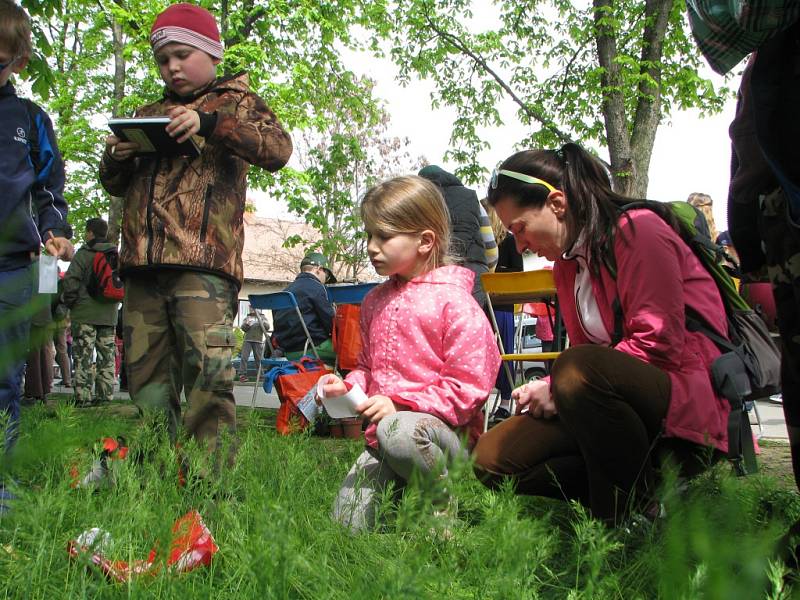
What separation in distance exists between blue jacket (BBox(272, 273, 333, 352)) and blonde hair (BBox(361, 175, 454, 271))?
3.92 m

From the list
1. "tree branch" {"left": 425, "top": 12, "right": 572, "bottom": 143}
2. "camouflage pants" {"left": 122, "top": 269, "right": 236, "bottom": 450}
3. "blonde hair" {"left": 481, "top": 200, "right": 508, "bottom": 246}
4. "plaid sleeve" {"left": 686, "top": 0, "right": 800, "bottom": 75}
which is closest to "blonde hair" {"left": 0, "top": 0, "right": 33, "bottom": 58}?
"camouflage pants" {"left": 122, "top": 269, "right": 236, "bottom": 450}

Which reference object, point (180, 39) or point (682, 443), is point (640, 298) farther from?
point (180, 39)

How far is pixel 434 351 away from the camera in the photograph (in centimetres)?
265

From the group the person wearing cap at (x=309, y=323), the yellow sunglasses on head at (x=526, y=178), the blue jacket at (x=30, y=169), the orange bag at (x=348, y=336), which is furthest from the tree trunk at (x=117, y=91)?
the yellow sunglasses on head at (x=526, y=178)

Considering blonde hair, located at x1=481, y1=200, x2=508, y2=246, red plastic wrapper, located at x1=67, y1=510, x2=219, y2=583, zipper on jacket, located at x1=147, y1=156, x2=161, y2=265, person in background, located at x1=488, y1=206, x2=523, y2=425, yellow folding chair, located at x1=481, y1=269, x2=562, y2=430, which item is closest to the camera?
red plastic wrapper, located at x1=67, y1=510, x2=219, y2=583

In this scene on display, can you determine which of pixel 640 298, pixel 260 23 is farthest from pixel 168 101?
pixel 260 23

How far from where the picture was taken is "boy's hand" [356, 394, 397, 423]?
2364 millimetres

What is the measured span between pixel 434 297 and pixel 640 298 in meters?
0.74

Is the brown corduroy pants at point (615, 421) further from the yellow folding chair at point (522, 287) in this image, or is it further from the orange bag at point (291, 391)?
the orange bag at point (291, 391)

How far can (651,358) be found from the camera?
2.27 metres

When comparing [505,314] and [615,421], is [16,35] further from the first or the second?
[505,314]

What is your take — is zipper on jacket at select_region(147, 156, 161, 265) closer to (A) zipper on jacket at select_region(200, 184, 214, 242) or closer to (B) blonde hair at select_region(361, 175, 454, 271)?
(A) zipper on jacket at select_region(200, 184, 214, 242)

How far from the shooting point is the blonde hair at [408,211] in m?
2.72

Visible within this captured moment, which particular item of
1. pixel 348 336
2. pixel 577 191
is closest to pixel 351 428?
pixel 348 336
